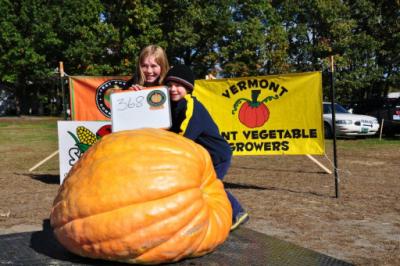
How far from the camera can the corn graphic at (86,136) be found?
25.0 ft

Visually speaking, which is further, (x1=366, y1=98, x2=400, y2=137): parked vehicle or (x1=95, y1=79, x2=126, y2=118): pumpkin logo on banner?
(x1=366, y1=98, x2=400, y2=137): parked vehicle

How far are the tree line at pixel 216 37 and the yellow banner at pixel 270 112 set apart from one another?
2456cm

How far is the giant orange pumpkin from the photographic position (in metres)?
2.66

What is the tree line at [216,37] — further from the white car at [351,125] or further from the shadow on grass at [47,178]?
the shadow on grass at [47,178]

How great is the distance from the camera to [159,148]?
2.90 m

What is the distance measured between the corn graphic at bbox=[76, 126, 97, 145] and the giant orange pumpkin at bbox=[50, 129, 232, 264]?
4721mm

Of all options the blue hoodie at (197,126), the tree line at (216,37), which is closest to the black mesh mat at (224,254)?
the blue hoodie at (197,126)

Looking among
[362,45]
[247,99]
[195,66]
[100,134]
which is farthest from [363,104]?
[195,66]

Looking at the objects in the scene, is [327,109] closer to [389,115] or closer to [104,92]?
[389,115]

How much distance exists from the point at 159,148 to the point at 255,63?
32.9 meters

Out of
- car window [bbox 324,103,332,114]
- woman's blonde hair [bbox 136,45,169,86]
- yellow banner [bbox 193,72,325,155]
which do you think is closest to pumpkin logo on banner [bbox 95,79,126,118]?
yellow banner [bbox 193,72,325,155]

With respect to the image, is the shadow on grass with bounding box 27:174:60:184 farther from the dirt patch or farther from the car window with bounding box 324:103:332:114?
the car window with bounding box 324:103:332:114

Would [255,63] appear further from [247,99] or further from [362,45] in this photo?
[247,99]

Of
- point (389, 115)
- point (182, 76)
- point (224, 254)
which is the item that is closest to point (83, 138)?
point (182, 76)
